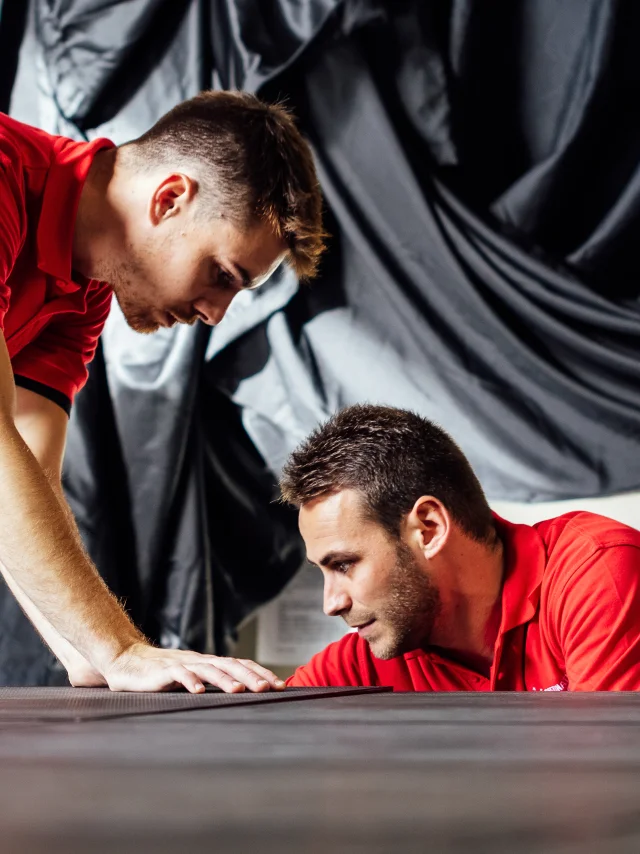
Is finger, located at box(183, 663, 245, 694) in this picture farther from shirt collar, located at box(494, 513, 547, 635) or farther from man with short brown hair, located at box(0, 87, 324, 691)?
shirt collar, located at box(494, 513, 547, 635)

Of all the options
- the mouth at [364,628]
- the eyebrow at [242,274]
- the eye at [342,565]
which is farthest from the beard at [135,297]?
the mouth at [364,628]

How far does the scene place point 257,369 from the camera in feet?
7.06

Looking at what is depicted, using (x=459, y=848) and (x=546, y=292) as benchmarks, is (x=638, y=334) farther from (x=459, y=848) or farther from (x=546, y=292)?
(x=459, y=848)

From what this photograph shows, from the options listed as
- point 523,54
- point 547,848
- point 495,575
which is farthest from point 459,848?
point 523,54

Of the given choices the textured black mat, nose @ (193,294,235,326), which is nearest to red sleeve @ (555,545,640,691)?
the textured black mat

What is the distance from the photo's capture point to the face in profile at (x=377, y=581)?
1.55 metres

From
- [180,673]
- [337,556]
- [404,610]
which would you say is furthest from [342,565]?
[180,673]

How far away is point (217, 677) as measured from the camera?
2.82 ft

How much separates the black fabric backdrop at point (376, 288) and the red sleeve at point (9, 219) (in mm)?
926

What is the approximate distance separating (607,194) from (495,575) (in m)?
1.03

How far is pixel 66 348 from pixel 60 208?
0.35 m

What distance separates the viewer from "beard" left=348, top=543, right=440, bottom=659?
5.07 ft

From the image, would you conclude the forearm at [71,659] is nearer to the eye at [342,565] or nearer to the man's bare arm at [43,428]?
the man's bare arm at [43,428]

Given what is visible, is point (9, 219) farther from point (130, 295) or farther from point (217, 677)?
point (217, 677)
